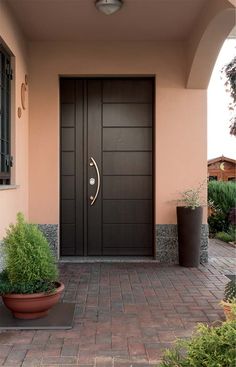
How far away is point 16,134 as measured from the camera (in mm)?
5258

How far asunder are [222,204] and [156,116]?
149 inches

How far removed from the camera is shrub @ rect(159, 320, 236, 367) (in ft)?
5.32

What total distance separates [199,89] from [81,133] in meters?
1.67

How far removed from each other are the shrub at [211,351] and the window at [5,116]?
3.44 m

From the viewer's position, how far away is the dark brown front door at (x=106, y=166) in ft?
20.4

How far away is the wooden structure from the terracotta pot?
8101mm

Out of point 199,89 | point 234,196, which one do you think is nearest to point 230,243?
point 234,196

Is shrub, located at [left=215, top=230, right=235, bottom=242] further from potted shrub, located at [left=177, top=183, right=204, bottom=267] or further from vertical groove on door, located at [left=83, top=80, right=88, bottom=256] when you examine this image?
vertical groove on door, located at [left=83, top=80, right=88, bottom=256]

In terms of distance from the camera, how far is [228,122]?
10266 mm

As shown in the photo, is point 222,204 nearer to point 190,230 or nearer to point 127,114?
point 190,230

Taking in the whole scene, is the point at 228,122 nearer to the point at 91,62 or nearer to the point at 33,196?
the point at 91,62

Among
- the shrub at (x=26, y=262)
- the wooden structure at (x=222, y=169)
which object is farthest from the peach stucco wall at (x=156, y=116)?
the wooden structure at (x=222, y=169)

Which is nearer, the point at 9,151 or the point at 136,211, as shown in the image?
the point at 9,151

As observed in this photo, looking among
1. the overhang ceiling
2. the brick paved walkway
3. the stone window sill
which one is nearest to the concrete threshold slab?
the brick paved walkway
